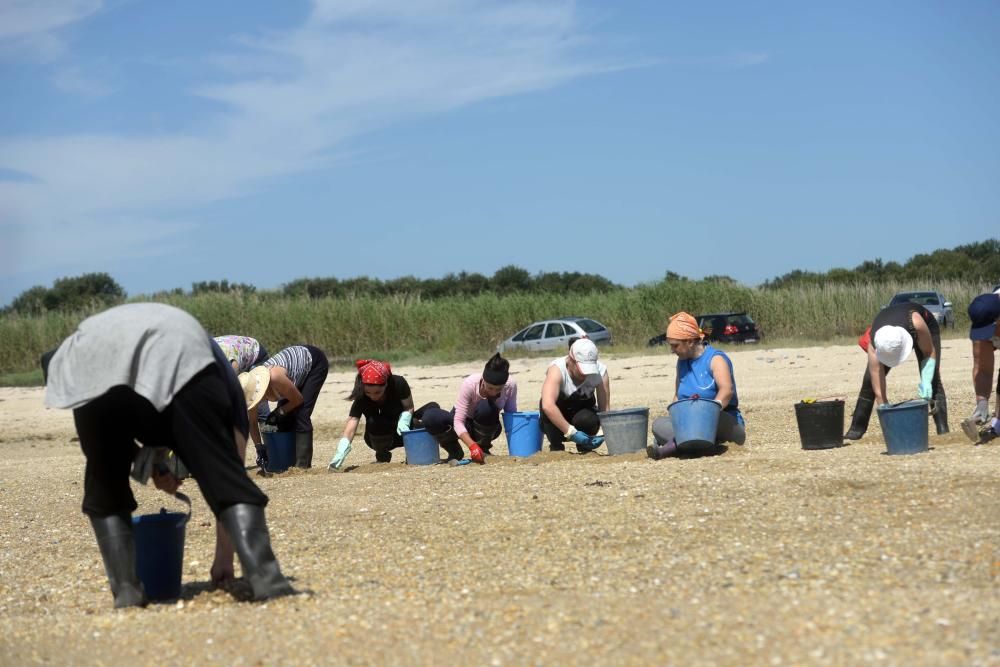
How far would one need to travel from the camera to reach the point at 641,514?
703cm

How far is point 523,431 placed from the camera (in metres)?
10.9

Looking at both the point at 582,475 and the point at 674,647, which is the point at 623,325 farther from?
the point at 674,647

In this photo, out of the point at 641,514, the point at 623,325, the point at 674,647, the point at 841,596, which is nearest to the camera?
the point at 674,647

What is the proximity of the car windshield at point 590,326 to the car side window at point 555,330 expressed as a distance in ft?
1.44

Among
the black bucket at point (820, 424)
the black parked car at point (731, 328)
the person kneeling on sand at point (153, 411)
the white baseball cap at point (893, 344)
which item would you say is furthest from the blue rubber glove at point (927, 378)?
the black parked car at point (731, 328)

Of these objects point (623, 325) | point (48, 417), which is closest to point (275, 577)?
point (48, 417)

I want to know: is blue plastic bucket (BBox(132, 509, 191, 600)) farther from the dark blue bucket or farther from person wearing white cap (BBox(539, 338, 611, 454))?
person wearing white cap (BBox(539, 338, 611, 454))

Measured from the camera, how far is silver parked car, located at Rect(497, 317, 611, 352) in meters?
27.5

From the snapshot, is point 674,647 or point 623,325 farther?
point 623,325

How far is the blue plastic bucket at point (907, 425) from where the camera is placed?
884 centimetres

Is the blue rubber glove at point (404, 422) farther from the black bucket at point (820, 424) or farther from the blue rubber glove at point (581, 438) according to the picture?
the black bucket at point (820, 424)

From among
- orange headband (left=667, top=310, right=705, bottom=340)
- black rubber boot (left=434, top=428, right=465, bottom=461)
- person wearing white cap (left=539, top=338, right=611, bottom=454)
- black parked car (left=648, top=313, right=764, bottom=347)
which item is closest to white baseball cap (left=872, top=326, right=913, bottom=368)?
orange headband (left=667, top=310, right=705, bottom=340)

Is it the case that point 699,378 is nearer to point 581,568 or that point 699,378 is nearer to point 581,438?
point 581,438

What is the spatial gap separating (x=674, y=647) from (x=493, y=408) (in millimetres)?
6423
